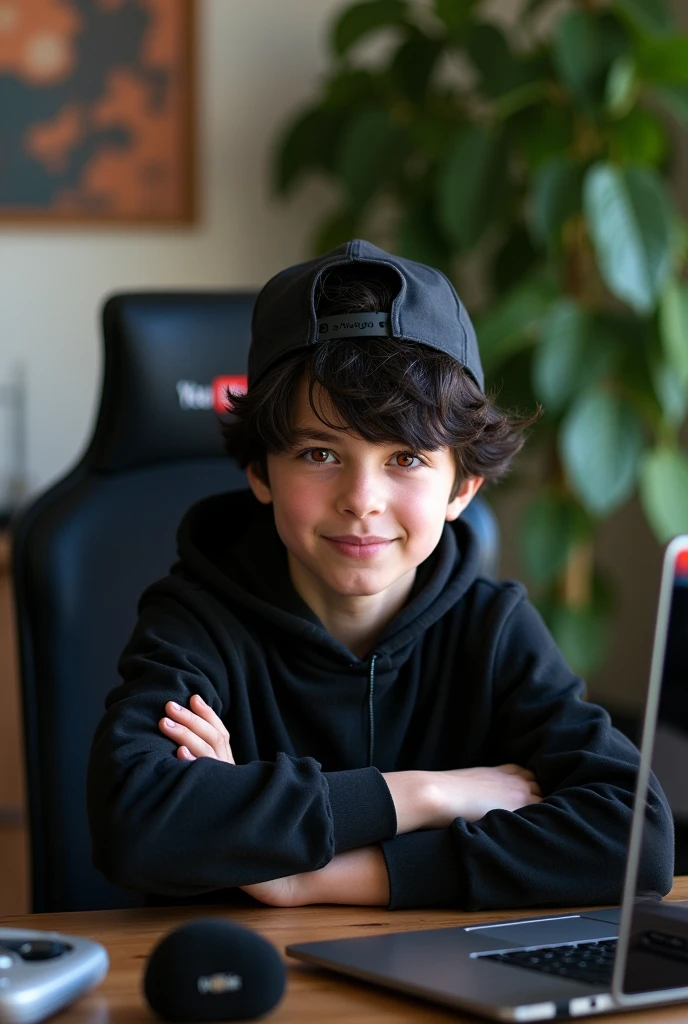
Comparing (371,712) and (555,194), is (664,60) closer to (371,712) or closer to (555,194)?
(555,194)

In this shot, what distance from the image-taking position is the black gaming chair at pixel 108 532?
1.46 m

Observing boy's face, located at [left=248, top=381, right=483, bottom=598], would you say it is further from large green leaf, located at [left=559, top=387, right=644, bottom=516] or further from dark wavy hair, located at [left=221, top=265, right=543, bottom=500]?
large green leaf, located at [left=559, top=387, right=644, bottom=516]

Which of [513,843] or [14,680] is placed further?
[14,680]

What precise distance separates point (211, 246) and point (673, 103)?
1151 millimetres

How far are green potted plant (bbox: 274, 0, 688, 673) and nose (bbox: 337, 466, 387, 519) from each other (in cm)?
135

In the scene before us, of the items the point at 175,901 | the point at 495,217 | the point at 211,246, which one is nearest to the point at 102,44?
the point at 211,246

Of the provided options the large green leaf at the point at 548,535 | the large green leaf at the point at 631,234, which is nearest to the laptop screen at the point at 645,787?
the large green leaf at the point at 631,234

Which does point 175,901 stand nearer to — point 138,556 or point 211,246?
point 138,556

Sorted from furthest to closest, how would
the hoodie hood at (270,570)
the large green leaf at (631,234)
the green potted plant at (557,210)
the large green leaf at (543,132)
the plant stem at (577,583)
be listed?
the plant stem at (577,583), the large green leaf at (543,132), the green potted plant at (557,210), the large green leaf at (631,234), the hoodie hood at (270,570)

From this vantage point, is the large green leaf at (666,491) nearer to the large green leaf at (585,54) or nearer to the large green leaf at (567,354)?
the large green leaf at (567,354)

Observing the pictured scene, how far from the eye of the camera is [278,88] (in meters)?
3.15

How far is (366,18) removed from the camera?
2791 millimetres

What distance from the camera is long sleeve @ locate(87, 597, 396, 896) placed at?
95 centimetres

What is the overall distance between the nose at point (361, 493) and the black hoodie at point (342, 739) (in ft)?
0.44
